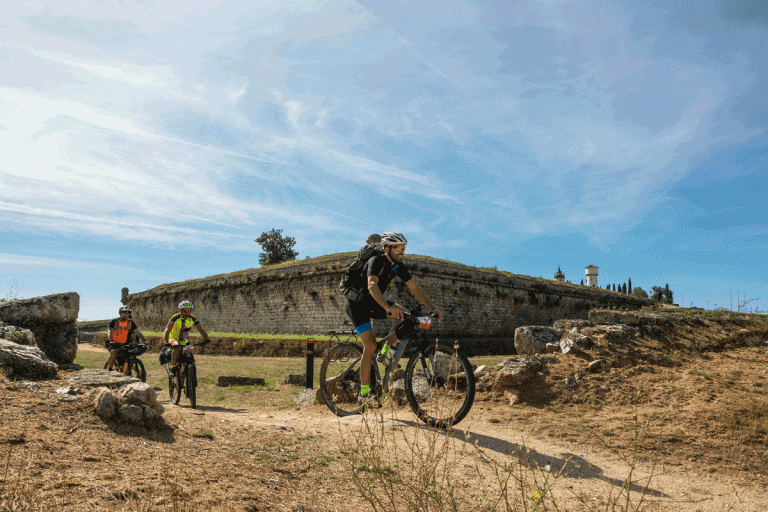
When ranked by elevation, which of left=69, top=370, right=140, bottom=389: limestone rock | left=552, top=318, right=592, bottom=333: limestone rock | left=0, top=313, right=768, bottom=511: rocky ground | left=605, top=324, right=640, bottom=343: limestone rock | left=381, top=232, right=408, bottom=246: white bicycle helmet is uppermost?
left=381, top=232, right=408, bottom=246: white bicycle helmet

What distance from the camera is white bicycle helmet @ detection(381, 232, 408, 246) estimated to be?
464cm

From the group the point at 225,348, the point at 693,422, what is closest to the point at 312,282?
the point at 225,348

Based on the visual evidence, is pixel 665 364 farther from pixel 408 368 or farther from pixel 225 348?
pixel 225 348

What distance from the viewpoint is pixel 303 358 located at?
15.2 m

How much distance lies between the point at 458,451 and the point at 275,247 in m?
36.4

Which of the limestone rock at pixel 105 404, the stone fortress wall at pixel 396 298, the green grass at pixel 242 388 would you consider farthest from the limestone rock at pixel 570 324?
the stone fortress wall at pixel 396 298

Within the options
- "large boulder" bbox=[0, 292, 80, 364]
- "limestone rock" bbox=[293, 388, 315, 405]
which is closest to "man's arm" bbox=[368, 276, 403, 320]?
"limestone rock" bbox=[293, 388, 315, 405]

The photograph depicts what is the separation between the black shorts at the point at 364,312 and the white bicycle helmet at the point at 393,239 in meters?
0.59

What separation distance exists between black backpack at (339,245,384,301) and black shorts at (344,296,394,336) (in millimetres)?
61

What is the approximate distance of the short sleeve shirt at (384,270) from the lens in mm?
4500

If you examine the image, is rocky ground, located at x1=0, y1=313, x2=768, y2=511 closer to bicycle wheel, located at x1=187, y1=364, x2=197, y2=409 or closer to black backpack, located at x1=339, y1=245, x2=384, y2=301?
bicycle wheel, located at x1=187, y1=364, x2=197, y2=409

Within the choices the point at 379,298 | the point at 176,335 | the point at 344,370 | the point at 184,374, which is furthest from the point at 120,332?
the point at 379,298

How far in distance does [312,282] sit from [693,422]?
613 inches

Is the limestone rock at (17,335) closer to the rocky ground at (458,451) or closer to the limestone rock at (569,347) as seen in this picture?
the rocky ground at (458,451)
